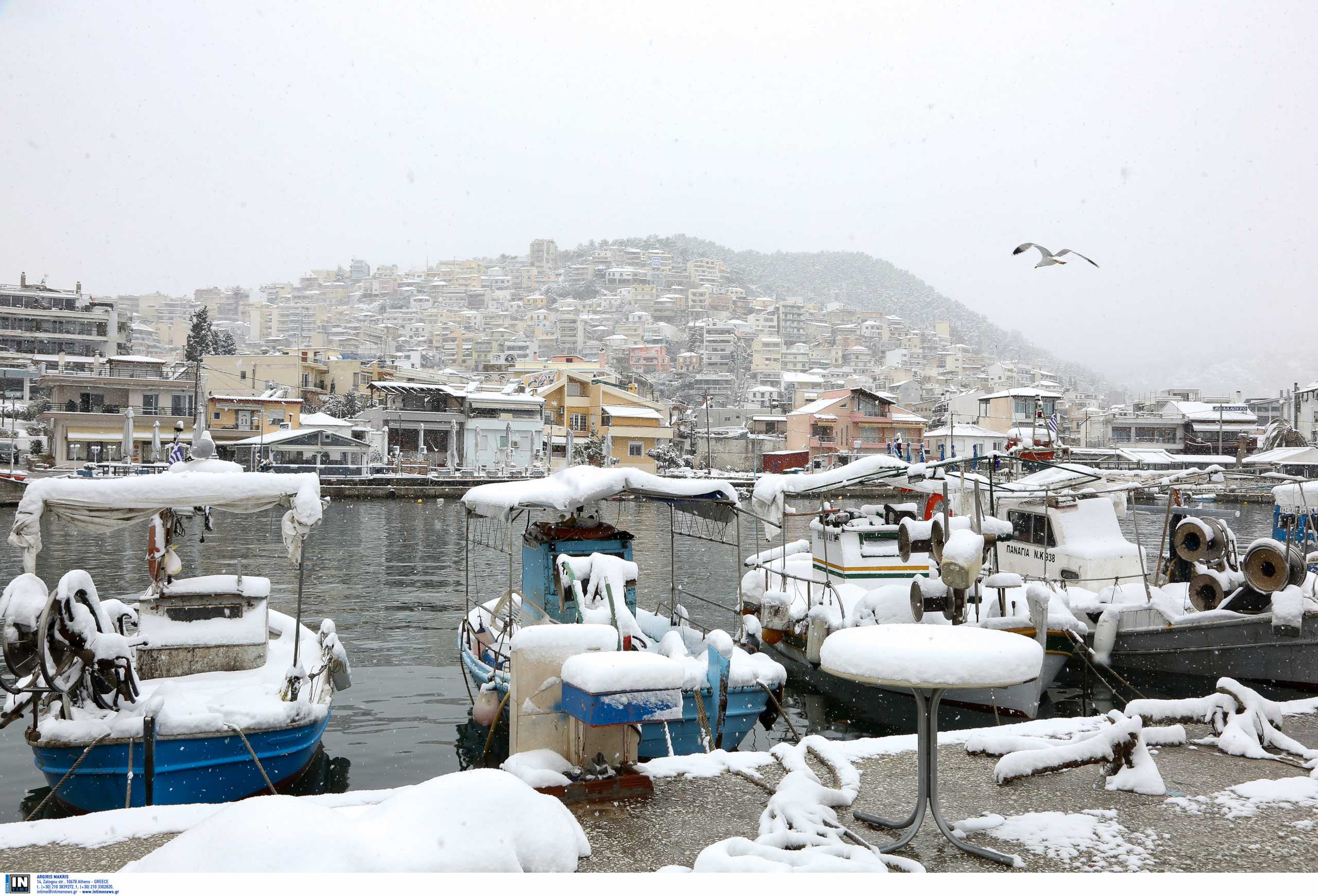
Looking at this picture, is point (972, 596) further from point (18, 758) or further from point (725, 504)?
point (18, 758)

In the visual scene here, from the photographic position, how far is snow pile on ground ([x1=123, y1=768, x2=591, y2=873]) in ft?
10.0

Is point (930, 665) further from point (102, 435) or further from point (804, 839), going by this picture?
point (102, 435)

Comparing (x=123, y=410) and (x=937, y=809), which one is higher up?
(x=123, y=410)

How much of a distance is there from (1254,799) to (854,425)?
51.5m

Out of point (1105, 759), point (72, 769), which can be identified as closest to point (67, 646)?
point (72, 769)

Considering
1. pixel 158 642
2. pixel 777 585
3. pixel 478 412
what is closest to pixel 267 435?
pixel 478 412

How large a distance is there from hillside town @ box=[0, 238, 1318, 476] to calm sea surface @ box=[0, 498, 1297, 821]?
4.17m

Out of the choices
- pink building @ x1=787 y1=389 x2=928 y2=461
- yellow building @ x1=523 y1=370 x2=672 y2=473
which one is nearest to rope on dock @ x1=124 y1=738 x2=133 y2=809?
yellow building @ x1=523 y1=370 x2=672 y2=473

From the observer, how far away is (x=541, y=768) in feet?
14.8

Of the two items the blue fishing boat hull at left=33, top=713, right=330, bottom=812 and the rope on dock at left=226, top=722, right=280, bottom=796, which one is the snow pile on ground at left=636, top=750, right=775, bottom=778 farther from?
the blue fishing boat hull at left=33, top=713, right=330, bottom=812

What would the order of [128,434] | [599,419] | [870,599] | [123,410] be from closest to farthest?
[870,599] < [128,434] < [123,410] < [599,419]

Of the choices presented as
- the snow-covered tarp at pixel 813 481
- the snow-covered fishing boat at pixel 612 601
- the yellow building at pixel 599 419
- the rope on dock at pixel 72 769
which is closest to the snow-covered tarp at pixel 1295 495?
the snow-covered tarp at pixel 813 481

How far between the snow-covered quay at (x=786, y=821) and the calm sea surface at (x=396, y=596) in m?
4.90

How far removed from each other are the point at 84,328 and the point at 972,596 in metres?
23.5
